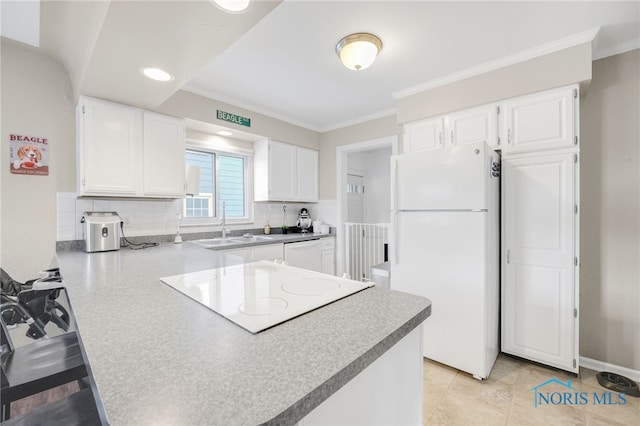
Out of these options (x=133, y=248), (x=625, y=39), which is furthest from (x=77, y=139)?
(x=625, y=39)

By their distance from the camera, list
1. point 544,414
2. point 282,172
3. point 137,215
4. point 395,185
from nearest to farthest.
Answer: point 544,414, point 395,185, point 137,215, point 282,172

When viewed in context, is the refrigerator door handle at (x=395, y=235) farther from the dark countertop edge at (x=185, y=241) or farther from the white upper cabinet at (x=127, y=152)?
the white upper cabinet at (x=127, y=152)

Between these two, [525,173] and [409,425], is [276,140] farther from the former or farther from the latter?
[409,425]

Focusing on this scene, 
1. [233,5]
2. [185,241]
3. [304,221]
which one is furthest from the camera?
[304,221]

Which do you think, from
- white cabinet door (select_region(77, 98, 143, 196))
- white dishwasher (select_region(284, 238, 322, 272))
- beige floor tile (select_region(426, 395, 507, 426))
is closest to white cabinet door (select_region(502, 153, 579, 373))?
beige floor tile (select_region(426, 395, 507, 426))

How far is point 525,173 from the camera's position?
7.04 ft

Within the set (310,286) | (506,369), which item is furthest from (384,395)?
(506,369)

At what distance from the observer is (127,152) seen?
2.28m

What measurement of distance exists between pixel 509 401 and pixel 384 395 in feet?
5.27

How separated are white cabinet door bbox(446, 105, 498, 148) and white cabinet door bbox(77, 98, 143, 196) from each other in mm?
2810

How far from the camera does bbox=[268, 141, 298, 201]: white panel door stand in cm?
358

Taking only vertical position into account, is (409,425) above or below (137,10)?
below

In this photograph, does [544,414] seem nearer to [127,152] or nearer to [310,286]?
[310,286]

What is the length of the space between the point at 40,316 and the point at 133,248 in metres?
0.84
